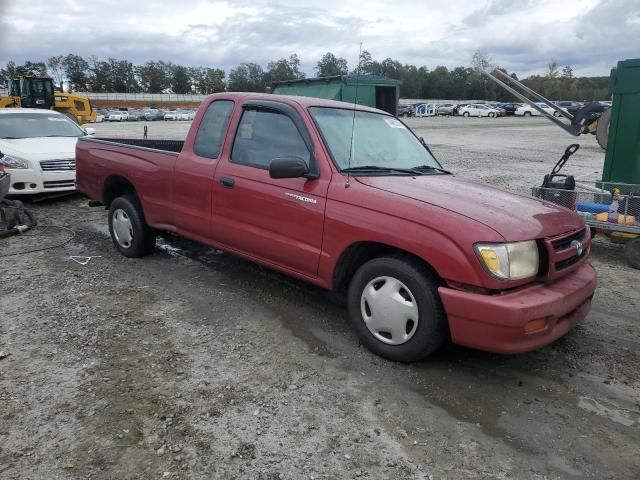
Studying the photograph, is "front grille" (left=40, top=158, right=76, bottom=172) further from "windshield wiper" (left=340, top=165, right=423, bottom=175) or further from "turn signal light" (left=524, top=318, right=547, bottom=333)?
"turn signal light" (left=524, top=318, right=547, bottom=333)

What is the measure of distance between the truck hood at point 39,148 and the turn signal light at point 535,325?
8204 mm

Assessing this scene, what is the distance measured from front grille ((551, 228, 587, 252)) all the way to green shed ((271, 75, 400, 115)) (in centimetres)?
1368

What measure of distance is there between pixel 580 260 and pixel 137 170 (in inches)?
168

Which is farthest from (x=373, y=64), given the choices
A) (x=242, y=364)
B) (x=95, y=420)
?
(x=95, y=420)

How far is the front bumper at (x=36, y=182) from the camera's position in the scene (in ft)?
28.3

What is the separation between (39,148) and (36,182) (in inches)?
29.0

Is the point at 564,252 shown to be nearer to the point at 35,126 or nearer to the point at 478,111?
the point at 35,126

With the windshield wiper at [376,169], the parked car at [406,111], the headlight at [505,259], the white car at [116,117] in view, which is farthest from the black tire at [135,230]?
the white car at [116,117]

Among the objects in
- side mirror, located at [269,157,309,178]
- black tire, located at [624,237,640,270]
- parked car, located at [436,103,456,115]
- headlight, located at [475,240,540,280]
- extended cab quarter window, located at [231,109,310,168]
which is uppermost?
parked car, located at [436,103,456,115]

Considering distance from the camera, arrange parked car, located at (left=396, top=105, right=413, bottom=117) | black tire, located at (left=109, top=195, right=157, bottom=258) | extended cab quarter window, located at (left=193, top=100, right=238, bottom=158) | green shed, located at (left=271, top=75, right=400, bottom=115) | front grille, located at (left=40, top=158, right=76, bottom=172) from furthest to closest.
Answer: parked car, located at (left=396, top=105, right=413, bottom=117) < green shed, located at (left=271, top=75, right=400, bottom=115) < front grille, located at (left=40, top=158, right=76, bottom=172) < black tire, located at (left=109, top=195, right=157, bottom=258) < extended cab quarter window, located at (left=193, top=100, right=238, bottom=158)

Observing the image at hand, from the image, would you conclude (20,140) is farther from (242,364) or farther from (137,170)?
(242,364)

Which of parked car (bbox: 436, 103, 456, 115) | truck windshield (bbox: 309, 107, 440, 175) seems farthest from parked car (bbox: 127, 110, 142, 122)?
truck windshield (bbox: 309, 107, 440, 175)

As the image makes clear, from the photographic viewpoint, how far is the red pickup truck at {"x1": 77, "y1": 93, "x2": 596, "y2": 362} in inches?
128

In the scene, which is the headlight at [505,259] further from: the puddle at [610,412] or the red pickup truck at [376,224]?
the puddle at [610,412]
